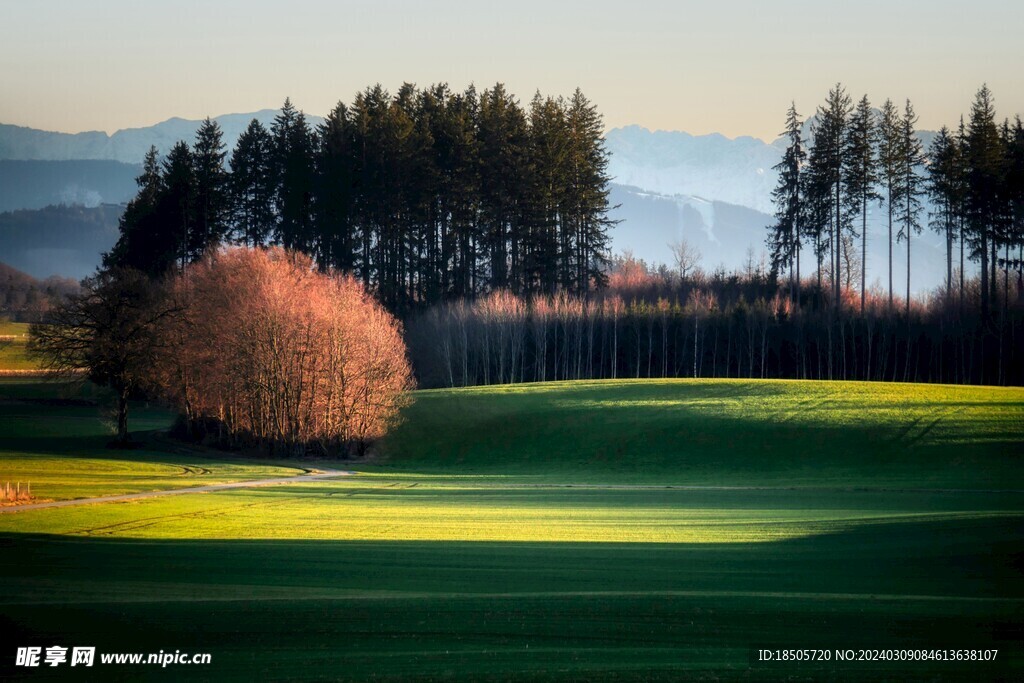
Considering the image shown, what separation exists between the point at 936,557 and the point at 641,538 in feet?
23.7

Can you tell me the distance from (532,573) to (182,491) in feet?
73.3

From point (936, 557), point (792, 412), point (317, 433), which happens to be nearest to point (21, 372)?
point (317, 433)

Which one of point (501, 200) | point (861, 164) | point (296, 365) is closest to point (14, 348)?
point (501, 200)

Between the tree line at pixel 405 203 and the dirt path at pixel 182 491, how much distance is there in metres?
49.6

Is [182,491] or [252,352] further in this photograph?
[252,352]

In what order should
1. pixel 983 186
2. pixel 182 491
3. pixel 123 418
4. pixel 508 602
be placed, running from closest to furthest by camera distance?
pixel 508 602
pixel 182 491
pixel 123 418
pixel 983 186

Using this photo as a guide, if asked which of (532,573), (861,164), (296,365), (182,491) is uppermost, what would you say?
(861,164)

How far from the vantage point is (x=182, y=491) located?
38.7 metres

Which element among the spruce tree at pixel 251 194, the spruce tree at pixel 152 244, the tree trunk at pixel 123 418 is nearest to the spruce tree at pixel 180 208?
the spruce tree at pixel 152 244

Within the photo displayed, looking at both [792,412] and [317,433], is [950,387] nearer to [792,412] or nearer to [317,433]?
[792,412]

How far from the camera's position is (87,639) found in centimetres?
1514

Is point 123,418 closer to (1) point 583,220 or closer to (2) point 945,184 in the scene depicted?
(1) point 583,220

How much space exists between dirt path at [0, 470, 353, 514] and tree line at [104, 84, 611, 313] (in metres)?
49.6

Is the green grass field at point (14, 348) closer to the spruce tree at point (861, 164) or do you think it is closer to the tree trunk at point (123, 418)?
the tree trunk at point (123, 418)
